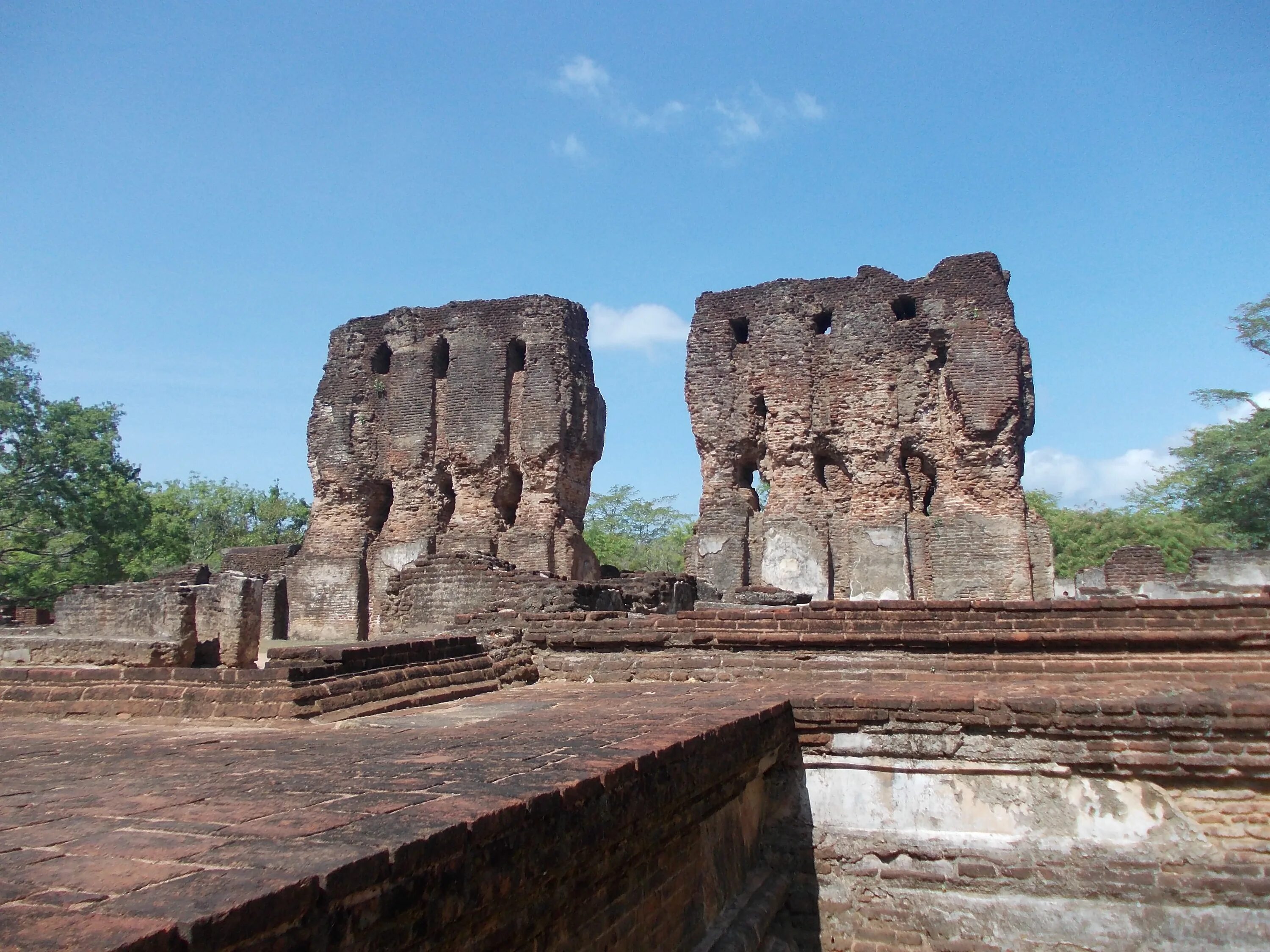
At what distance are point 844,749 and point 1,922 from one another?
4.12 m

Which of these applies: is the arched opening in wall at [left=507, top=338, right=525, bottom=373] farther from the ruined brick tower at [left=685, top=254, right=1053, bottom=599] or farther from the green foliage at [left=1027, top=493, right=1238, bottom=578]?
the green foliage at [left=1027, top=493, right=1238, bottom=578]

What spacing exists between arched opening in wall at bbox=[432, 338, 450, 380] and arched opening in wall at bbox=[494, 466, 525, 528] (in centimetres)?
283

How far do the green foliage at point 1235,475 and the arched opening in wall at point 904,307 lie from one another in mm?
15256

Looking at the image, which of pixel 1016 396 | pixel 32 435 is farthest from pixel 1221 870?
pixel 32 435

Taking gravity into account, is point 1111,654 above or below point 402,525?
below

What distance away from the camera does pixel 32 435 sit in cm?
2680

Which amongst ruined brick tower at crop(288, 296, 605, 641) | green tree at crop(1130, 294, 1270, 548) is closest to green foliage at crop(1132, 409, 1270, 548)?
green tree at crop(1130, 294, 1270, 548)

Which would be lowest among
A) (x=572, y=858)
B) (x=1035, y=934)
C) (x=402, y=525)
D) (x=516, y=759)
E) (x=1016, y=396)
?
(x=1035, y=934)

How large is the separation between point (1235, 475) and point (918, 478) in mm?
15422

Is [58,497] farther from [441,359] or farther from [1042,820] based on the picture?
[1042,820]

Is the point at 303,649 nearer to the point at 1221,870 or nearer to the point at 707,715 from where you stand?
the point at 707,715

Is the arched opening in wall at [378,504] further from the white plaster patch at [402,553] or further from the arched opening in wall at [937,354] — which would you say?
the arched opening in wall at [937,354]

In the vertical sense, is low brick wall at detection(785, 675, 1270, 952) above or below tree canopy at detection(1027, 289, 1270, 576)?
below

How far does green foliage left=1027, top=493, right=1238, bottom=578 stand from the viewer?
3525cm
